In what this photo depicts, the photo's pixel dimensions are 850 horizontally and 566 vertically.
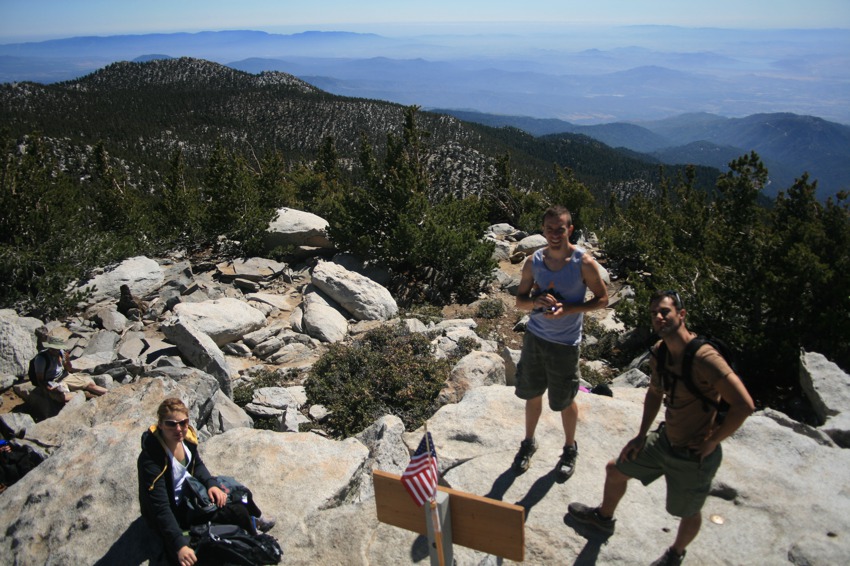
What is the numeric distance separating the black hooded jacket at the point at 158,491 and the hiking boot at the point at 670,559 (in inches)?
136

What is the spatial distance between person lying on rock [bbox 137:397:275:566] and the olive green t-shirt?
334 cm

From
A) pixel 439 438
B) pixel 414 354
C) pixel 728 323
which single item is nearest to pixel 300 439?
pixel 439 438

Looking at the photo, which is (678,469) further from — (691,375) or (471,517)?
(471,517)

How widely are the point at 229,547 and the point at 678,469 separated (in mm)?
3250

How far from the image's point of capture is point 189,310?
32.5ft

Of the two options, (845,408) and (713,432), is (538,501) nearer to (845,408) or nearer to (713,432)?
(713,432)

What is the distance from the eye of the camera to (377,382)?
7.95m

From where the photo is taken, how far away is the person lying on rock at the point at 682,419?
301cm

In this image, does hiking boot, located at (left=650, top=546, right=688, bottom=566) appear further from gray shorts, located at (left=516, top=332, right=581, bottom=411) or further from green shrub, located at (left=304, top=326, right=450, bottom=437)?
green shrub, located at (left=304, top=326, right=450, bottom=437)

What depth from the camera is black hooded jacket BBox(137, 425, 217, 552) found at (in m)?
3.76

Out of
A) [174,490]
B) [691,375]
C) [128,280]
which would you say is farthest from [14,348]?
[691,375]

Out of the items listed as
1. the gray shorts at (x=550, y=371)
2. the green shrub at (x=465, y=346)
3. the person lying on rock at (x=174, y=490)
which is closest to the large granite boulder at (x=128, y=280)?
the green shrub at (x=465, y=346)

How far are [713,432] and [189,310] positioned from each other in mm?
9355

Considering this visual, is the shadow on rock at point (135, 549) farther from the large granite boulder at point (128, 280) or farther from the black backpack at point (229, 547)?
the large granite boulder at point (128, 280)
